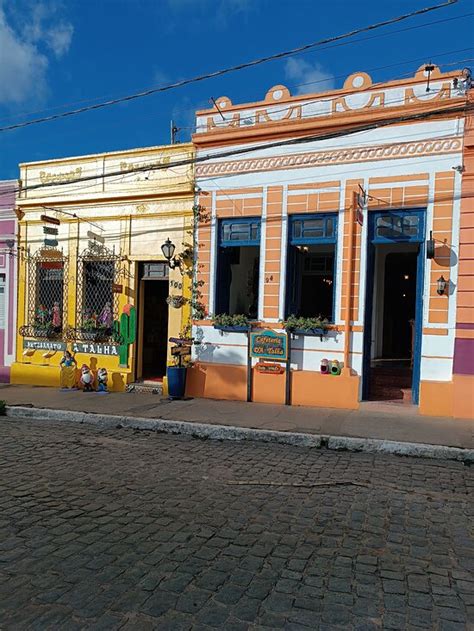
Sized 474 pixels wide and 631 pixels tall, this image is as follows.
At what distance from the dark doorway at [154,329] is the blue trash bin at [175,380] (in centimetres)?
160

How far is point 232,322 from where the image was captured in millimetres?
10094

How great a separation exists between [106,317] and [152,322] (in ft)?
3.74

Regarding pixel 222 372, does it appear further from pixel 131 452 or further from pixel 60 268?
pixel 60 268

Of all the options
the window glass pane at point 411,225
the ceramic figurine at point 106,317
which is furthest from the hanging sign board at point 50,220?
the window glass pane at point 411,225

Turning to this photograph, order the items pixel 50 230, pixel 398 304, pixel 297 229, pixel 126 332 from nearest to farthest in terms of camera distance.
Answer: pixel 297 229 → pixel 126 332 → pixel 50 230 → pixel 398 304

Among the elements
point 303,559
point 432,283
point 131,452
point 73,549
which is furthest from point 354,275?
point 73,549

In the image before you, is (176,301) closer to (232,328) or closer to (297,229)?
(232,328)

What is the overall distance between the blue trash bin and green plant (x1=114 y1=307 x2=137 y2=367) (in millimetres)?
1606

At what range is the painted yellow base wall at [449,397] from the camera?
8.41 meters

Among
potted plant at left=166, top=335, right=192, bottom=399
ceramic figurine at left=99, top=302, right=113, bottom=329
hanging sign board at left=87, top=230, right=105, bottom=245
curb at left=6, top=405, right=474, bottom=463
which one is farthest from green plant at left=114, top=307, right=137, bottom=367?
curb at left=6, top=405, right=474, bottom=463

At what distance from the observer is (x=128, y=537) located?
12.8 feet

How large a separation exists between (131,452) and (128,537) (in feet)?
9.10

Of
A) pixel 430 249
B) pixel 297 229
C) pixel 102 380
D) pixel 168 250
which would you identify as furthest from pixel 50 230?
pixel 430 249

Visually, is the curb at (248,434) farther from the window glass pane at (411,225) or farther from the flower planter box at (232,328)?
the window glass pane at (411,225)
